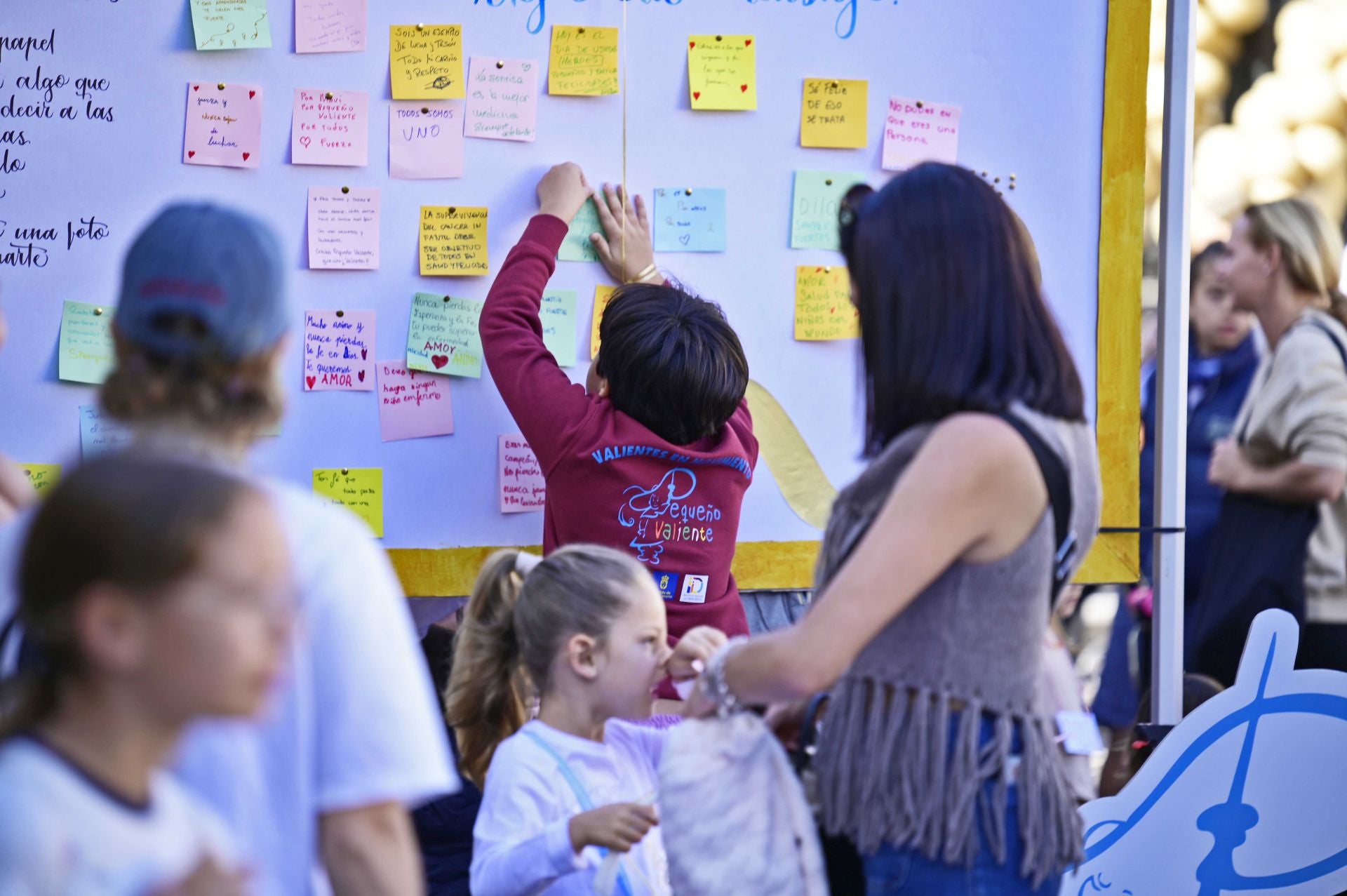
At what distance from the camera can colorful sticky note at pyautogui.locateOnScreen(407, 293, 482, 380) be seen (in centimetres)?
312

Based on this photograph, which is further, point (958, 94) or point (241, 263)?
point (958, 94)

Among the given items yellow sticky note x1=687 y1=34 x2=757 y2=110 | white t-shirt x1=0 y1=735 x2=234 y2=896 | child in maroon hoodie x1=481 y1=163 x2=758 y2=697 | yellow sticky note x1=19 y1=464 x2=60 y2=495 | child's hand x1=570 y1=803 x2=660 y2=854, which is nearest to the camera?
white t-shirt x1=0 y1=735 x2=234 y2=896

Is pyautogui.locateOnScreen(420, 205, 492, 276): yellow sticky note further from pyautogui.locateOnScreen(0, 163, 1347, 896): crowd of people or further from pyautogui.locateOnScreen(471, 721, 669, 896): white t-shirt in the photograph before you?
→ pyautogui.locateOnScreen(471, 721, 669, 896): white t-shirt

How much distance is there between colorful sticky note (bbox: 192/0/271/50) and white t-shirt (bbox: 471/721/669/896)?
5.56 feet

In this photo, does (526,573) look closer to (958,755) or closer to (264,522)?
(958,755)

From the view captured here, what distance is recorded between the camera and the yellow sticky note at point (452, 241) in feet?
10.3

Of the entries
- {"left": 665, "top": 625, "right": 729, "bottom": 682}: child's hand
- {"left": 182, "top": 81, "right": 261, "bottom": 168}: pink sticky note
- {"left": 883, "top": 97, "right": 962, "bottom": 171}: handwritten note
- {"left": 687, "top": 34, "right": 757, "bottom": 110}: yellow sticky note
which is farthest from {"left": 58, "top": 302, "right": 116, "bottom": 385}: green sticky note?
{"left": 883, "top": 97, "right": 962, "bottom": 171}: handwritten note

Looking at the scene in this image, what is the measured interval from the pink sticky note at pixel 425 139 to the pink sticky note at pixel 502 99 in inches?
1.4

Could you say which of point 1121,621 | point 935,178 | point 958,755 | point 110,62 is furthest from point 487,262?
point 1121,621

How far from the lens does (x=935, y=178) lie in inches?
67.1

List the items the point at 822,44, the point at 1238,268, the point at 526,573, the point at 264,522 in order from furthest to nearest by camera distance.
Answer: the point at 1238,268
the point at 822,44
the point at 526,573
the point at 264,522

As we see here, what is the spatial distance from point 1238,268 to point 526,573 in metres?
2.49

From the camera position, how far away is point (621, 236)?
3.18m

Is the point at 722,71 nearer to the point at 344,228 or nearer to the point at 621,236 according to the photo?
the point at 621,236
